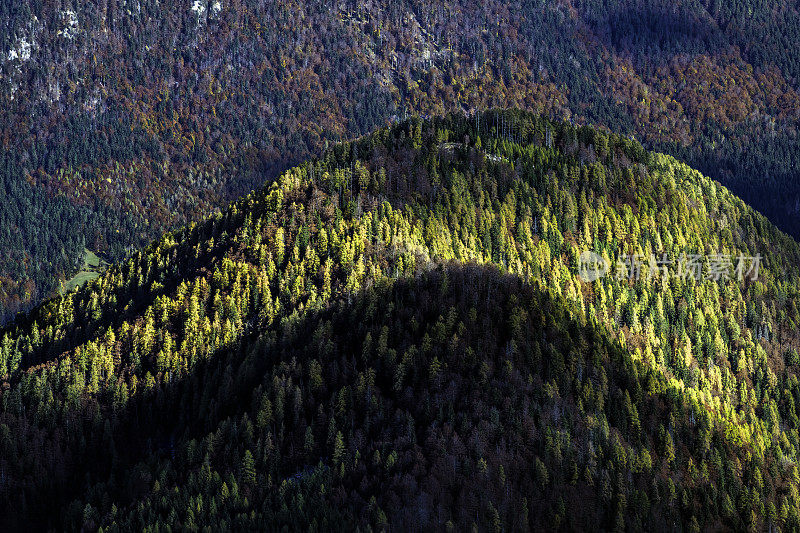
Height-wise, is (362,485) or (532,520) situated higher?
(362,485)

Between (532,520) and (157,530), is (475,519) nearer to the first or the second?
(532,520)

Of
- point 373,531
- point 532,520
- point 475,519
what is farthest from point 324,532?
point 532,520

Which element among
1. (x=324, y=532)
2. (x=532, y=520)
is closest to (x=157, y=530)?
(x=324, y=532)

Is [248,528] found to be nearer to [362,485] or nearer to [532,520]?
[362,485]

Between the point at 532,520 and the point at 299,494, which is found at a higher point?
the point at 299,494

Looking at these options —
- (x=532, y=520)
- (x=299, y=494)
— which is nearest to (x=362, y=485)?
(x=299, y=494)

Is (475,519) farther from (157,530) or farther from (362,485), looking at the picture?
(157,530)

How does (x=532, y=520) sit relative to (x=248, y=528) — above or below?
below
